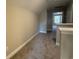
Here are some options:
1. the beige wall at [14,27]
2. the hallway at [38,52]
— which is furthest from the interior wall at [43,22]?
the beige wall at [14,27]

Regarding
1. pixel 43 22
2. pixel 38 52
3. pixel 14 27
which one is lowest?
pixel 38 52

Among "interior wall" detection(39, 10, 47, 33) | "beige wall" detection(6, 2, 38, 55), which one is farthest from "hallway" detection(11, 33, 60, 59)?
"interior wall" detection(39, 10, 47, 33)

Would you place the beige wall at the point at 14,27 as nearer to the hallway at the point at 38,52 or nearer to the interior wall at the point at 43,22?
the hallway at the point at 38,52

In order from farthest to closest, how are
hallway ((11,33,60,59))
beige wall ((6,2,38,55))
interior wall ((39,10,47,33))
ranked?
1. interior wall ((39,10,47,33))
2. hallway ((11,33,60,59))
3. beige wall ((6,2,38,55))

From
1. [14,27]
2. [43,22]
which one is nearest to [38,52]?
[14,27]

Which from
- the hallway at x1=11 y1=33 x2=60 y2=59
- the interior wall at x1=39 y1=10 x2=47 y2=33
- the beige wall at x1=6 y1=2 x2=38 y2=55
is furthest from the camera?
the interior wall at x1=39 y1=10 x2=47 y2=33

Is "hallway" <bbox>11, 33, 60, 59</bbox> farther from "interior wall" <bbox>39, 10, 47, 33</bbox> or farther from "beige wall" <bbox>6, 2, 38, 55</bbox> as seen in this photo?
"interior wall" <bbox>39, 10, 47, 33</bbox>

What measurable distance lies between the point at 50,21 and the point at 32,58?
9651 millimetres

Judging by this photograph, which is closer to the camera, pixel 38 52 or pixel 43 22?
Result: pixel 38 52

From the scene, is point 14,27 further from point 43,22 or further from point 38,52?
point 43,22
